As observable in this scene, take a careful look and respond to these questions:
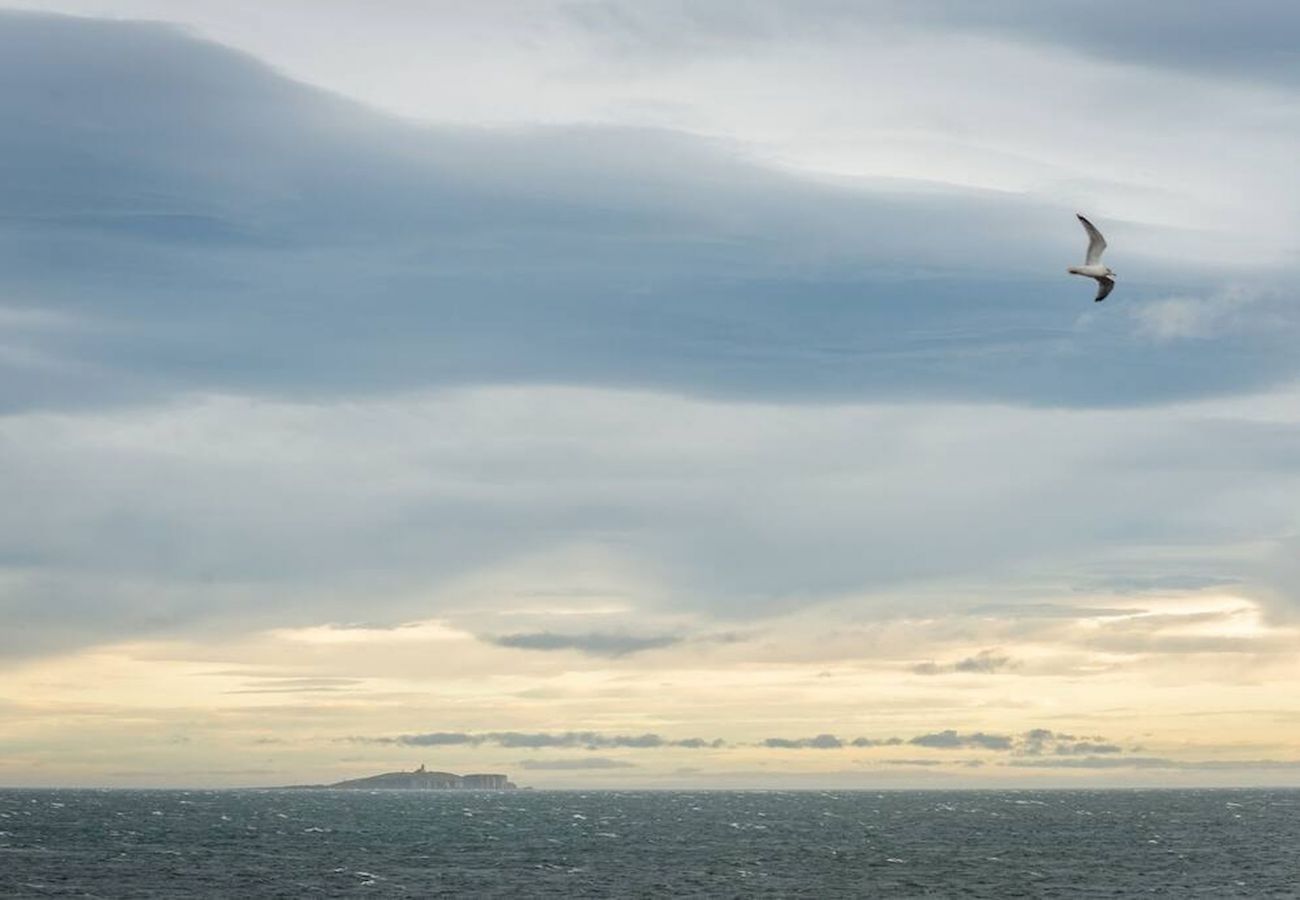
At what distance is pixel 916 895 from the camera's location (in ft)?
455

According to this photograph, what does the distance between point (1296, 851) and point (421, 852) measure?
11071cm

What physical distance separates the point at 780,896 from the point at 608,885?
17.1 metres

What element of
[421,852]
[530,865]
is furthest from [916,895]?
[421,852]

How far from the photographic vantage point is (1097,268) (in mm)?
63906

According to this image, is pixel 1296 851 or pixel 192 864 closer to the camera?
pixel 192 864

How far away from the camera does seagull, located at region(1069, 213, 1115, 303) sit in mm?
62359

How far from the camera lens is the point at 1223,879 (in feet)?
506

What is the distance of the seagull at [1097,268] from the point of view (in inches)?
Answer: 2455

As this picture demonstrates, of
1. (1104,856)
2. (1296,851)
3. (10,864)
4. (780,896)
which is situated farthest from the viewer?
(1296,851)

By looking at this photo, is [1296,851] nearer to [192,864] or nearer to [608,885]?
[608,885]

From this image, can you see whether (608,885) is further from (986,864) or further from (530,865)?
(986,864)

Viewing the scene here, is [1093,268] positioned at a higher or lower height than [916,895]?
higher

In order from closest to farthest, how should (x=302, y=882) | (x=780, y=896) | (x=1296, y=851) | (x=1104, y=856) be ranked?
1. (x=780, y=896)
2. (x=302, y=882)
3. (x=1104, y=856)
4. (x=1296, y=851)

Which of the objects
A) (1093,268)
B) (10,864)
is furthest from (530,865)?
(1093,268)
